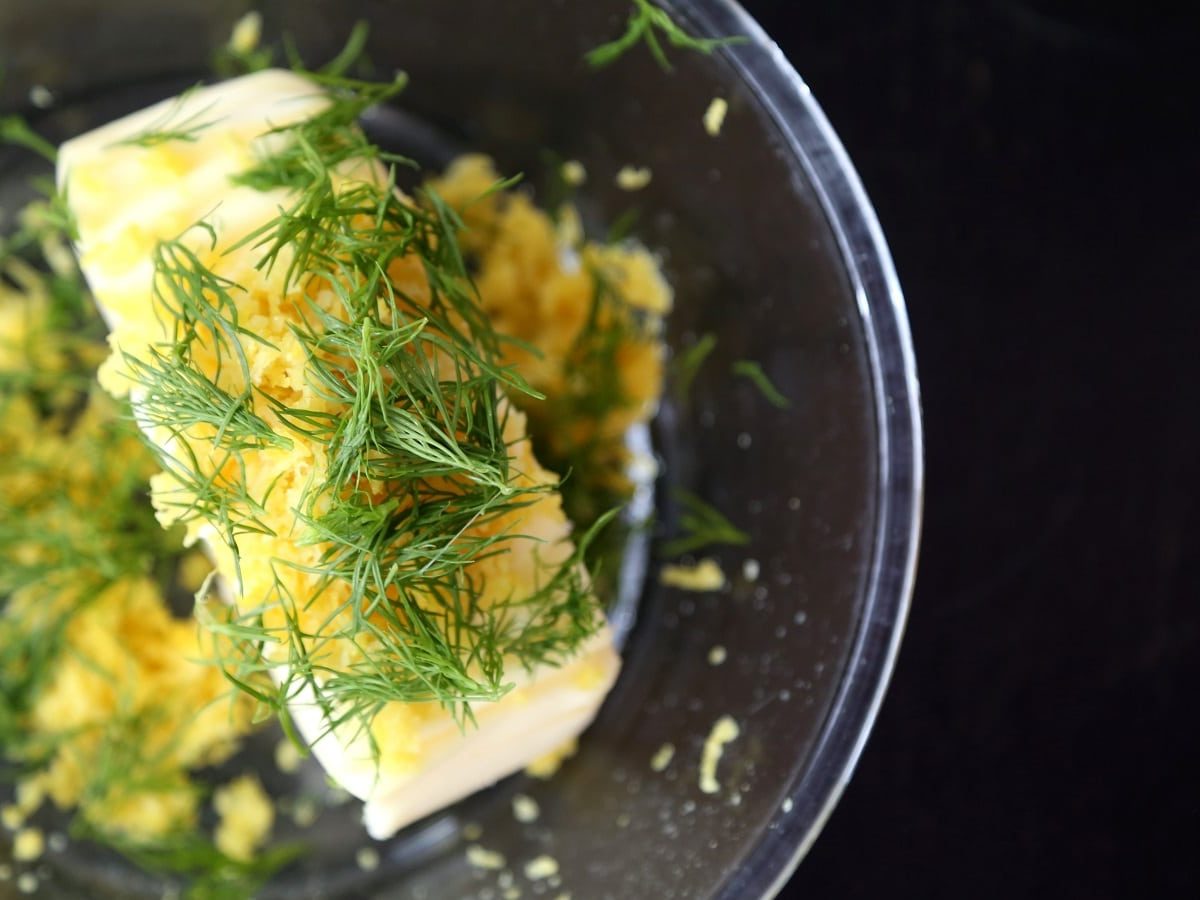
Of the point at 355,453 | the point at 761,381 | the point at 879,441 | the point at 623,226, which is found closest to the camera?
the point at 355,453

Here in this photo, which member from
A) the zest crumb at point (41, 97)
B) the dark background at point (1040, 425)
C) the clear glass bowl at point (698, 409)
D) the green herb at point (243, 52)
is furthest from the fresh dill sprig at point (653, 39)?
the zest crumb at point (41, 97)

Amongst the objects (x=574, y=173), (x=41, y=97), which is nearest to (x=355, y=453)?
(x=574, y=173)

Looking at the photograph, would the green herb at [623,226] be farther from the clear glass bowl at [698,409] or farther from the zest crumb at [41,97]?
the zest crumb at [41,97]

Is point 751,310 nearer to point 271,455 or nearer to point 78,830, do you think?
point 271,455

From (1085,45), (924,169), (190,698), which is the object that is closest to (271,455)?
(190,698)

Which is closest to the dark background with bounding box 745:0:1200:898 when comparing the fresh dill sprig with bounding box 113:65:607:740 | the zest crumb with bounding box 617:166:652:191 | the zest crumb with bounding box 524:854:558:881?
the zest crumb with bounding box 617:166:652:191

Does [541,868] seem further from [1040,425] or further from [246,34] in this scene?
[246,34]
